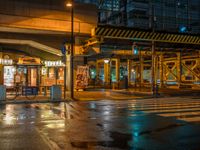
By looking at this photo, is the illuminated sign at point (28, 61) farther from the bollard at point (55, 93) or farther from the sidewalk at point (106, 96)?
the bollard at point (55, 93)

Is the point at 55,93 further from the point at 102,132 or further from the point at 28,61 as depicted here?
the point at 102,132

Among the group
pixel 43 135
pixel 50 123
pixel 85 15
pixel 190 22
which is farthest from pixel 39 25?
pixel 190 22

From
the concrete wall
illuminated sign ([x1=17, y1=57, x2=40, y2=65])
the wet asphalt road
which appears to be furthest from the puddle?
the concrete wall

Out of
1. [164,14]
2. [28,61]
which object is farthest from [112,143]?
[164,14]

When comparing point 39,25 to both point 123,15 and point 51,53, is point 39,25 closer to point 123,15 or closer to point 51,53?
point 51,53

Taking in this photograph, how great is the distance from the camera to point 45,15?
26.4m

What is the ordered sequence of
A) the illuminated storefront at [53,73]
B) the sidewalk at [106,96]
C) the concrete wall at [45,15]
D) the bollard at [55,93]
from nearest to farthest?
the sidewalk at [106,96], the bollard at [55,93], the concrete wall at [45,15], the illuminated storefront at [53,73]

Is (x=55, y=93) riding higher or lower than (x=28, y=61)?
lower

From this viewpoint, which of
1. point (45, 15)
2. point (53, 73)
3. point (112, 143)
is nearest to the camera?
point (112, 143)

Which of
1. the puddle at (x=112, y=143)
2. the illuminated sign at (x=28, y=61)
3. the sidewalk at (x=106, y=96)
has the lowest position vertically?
the puddle at (x=112, y=143)

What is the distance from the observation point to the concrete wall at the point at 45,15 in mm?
24797

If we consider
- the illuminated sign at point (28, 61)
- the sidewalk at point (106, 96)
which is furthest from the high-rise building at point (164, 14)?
the illuminated sign at point (28, 61)

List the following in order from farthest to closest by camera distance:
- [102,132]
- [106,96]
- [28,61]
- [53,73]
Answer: [53,73] < [28,61] < [106,96] < [102,132]

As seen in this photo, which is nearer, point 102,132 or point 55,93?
point 102,132
